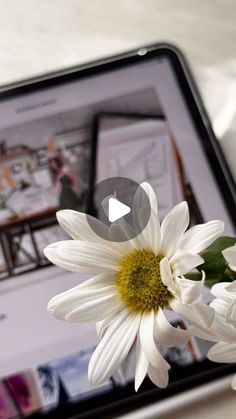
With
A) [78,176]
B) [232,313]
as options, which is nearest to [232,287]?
[232,313]

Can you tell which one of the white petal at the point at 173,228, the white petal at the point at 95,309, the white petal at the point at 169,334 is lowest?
the white petal at the point at 169,334

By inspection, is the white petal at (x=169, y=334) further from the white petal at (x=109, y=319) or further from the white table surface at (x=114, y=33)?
the white table surface at (x=114, y=33)

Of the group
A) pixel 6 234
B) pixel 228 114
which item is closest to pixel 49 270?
pixel 6 234

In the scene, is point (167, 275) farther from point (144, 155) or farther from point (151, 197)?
point (144, 155)

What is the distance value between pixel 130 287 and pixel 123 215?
0.07 ft

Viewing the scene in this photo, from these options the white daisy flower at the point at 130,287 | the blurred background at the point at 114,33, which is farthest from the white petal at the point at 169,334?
the blurred background at the point at 114,33

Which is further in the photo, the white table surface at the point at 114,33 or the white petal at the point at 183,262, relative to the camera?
the white table surface at the point at 114,33

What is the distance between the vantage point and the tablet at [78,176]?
0.28m

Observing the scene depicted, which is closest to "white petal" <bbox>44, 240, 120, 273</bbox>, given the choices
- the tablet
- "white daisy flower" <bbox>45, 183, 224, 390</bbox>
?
"white daisy flower" <bbox>45, 183, 224, 390</bbox>

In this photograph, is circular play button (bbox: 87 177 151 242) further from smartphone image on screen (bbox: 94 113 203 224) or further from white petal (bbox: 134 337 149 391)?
smartphone image on screen (bbox: 94 113 203 224)

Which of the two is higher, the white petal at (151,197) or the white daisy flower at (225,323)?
the white petal at (151,197)

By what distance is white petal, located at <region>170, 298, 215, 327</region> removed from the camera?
0.48ft

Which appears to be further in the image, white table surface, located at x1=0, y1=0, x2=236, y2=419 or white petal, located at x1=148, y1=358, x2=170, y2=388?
white table surface, located at x1=0, y1=0, x2=236, y2=419

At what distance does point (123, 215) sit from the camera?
174mm
